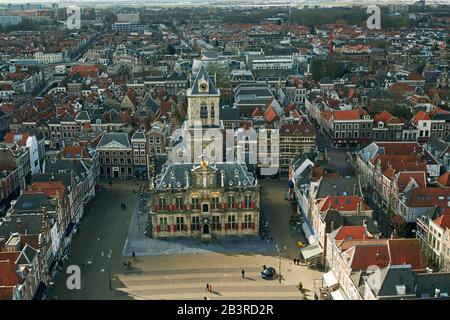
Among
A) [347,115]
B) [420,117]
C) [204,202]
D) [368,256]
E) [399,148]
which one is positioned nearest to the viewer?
[368,256]

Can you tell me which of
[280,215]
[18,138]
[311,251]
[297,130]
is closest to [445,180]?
[280,215]

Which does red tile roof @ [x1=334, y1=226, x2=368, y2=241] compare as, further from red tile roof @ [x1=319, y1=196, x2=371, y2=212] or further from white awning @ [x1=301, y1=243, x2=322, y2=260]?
red tile roof @ [x1=319, y1=196, x2=371, y2=212]

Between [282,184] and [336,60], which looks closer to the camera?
[282,184]

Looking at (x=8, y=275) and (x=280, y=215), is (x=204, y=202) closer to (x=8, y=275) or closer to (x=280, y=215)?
(x=280, y=215)

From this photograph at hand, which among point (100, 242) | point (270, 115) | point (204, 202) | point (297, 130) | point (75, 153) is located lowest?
point (100, 242)

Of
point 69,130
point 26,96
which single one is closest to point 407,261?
point 69,130
